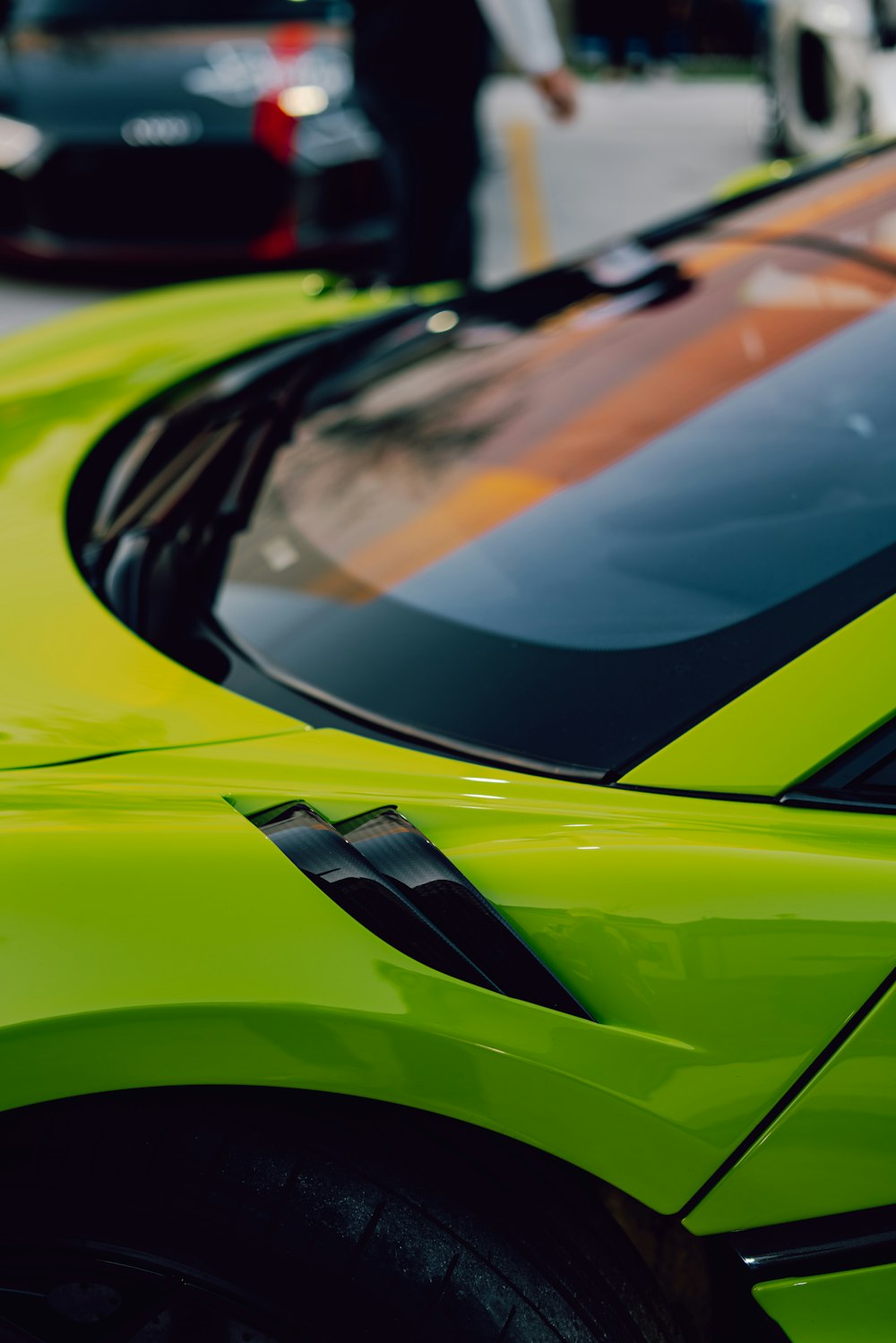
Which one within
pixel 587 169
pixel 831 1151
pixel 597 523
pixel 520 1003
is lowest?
pixel 831 1151

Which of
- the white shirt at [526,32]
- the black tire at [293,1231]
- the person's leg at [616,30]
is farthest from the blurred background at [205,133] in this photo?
the person's leg at [616,30]

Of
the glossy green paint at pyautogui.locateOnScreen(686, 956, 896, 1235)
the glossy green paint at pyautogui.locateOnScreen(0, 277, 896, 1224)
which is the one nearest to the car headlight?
the glossy green paint at pyautogui.locateOnScreen(0, 277, 896, 1224)

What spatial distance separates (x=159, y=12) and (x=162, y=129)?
1172 millimetres

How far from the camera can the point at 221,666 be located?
1.41m

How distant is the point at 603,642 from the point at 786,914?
37 cm

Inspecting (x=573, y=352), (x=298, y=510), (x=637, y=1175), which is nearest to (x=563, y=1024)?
(x=637, y=1175)

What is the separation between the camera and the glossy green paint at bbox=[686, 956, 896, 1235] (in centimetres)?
104

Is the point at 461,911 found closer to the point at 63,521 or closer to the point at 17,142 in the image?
the point at 63,521

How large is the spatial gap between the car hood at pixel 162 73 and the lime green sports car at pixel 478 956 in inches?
173

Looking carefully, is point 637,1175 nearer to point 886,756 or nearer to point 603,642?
point 886,756

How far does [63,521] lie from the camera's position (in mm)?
1622

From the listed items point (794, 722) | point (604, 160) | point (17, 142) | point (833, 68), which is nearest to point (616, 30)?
point (604, 160)

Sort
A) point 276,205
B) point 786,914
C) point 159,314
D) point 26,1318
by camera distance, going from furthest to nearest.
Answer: point 276,205, point 159,314, point 26,1318, point 786,914

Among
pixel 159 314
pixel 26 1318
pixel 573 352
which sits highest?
pixel 159 314
